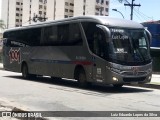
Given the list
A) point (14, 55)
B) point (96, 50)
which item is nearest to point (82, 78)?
point (96, 50)

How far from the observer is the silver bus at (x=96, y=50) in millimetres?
17266

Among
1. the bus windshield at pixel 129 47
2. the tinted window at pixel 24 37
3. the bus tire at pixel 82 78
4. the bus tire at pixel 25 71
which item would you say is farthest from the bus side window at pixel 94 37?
the bus tire at pixel 25 71

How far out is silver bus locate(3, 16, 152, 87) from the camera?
680 inches

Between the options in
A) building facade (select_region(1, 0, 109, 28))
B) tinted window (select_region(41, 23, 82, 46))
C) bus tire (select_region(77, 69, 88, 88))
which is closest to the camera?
bus tire (select_region(77, 69, 88, 88))

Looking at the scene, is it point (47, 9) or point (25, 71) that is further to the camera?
point (47, 9)

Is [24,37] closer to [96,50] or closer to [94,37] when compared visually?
[94,37]

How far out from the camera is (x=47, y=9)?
136625mm

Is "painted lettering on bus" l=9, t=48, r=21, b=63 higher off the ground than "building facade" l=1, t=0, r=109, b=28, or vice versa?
"building facade" l=1, t=0, r=109, b=28

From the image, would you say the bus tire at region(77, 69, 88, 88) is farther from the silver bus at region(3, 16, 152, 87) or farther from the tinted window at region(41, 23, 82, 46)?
the tinted window at region(41, 23, 82, 46)

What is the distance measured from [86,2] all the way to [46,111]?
415 feet

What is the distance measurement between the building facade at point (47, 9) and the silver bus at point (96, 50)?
10232cm

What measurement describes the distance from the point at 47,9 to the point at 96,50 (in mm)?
120372

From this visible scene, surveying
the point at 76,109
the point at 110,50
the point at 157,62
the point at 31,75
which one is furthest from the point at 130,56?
the point at 157,62

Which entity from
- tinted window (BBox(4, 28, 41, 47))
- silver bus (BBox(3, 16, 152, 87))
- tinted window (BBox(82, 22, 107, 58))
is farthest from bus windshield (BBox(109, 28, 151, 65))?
tinted window (BBox(4, 28, 41, 47))
